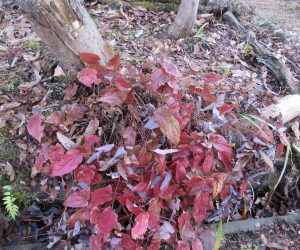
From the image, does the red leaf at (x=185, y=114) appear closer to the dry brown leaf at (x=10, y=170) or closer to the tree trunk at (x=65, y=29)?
the tree trunk at (x=65, y=29)

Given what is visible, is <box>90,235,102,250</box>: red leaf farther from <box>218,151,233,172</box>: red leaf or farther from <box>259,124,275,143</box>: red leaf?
<box>259,124,275,143</box>: red leaf

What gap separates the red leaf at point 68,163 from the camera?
1.88m

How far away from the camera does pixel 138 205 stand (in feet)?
6.51

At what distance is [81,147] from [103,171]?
0.22 meters

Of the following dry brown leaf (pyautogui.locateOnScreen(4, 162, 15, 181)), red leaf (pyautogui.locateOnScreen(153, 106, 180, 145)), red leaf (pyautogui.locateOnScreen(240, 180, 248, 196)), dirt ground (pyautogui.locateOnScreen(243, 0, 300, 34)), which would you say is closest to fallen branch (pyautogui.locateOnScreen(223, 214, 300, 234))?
red leaf (pyautogui.locateOnScreen(240, 180, 248, 196))

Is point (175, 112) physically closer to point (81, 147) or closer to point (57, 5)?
point (81, 147)

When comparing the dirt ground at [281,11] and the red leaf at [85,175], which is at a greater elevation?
the red leaf at [85,175]

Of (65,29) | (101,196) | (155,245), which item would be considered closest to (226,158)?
(155,245)

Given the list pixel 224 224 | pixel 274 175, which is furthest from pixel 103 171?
pixel 274 175

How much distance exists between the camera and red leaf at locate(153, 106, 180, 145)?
1886 millimetres

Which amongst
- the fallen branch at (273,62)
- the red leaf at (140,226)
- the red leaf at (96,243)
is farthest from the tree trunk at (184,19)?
the red leaf at (96,243)

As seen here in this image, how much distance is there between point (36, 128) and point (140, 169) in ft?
2.10

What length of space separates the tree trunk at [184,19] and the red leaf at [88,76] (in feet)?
4.57

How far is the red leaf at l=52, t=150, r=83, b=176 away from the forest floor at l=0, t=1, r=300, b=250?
0.28m
